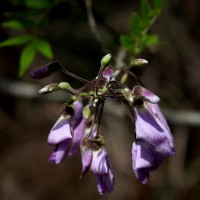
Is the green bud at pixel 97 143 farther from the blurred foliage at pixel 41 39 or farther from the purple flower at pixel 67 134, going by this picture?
the blurred foliage at pixel 41 39

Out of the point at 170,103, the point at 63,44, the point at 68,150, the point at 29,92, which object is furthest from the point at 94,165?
the point at 63,44

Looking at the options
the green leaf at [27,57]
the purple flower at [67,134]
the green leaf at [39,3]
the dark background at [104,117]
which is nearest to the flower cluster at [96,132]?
the purple flower at [67,134]

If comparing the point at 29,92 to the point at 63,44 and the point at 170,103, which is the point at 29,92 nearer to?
the point at 63,44

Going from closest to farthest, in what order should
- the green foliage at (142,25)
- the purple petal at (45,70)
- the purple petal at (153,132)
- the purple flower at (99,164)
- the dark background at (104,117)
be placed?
the purple petal at (153,132)
the purple flower at (99,164)
the purple petal at (45,70)
the green foliage at (142,25)
the dark background at (104,117)

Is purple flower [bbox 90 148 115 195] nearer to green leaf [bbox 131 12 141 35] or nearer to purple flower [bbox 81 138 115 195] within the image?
purple flower [bbox 81 138 115 195]

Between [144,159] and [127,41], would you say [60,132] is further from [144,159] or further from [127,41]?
[127,41]

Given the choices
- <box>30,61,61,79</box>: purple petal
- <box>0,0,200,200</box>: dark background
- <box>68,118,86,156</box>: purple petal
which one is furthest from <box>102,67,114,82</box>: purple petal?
<box>0,0,200,200</box>: dark background

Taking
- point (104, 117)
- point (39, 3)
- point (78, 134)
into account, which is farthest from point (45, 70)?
point (104, 117)
